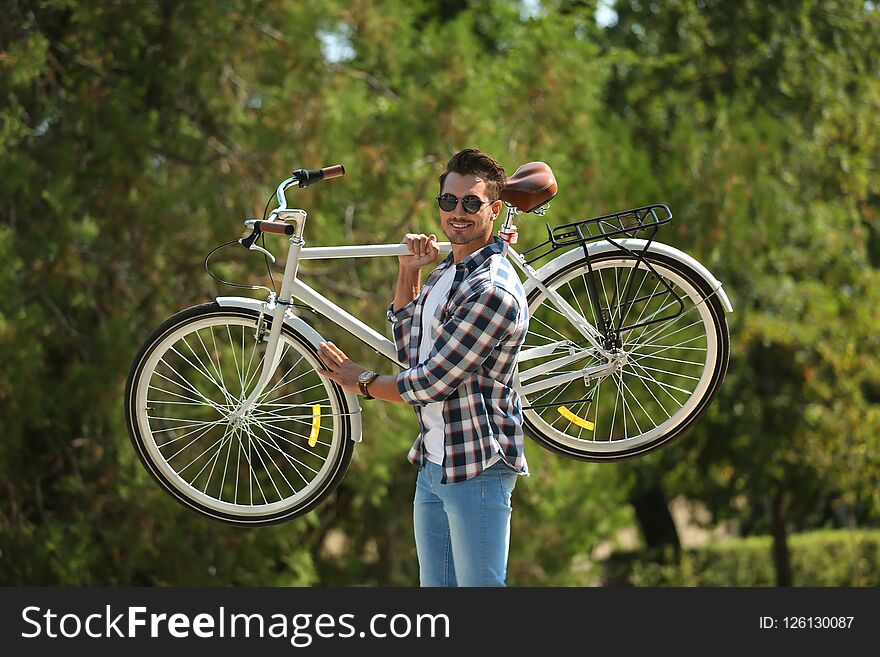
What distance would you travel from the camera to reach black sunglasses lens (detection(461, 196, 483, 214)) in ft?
10.1

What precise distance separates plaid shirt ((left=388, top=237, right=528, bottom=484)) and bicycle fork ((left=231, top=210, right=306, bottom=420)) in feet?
1.55

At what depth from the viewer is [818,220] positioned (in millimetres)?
11594

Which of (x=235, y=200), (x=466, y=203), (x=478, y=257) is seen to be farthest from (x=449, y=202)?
(x=235, y=200)

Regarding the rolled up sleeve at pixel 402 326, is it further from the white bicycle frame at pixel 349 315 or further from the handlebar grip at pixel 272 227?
the handlebar grip at pixel 272 227

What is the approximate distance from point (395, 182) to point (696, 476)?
611 cm

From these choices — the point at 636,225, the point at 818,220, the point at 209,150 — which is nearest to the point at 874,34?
the point at 818,220

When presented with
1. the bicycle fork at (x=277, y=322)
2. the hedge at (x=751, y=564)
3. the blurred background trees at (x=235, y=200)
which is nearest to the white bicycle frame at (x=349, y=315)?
the bicycle fork at (x=277, y=322)

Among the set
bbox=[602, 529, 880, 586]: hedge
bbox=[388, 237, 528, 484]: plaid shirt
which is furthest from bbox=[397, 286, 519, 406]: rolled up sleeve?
bbox=[602, 529, 880, 586]: hedge

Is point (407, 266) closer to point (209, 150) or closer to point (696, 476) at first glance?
point (209, 150)

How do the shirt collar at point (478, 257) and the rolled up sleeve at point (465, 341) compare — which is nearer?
the rolled up sleeve at point (465, 341)

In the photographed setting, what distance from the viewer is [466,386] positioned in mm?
3068

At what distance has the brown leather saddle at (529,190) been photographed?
331 cm

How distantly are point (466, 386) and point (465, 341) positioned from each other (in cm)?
14

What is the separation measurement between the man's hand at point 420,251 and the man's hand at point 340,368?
1.13ft
